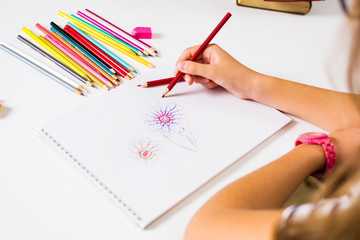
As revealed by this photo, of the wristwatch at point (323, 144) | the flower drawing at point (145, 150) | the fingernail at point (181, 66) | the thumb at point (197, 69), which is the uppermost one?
the fingernail at point (181, 66)

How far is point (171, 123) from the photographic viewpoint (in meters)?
0.68

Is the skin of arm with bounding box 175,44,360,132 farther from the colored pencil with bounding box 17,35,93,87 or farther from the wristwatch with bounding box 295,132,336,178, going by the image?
the colored pencil with bounding box 17,35,93,87

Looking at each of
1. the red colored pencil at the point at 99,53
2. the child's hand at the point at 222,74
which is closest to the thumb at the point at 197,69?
the child's hand at the point at 222,74

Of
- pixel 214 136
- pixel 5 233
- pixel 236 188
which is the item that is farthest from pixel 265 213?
pixel 5 233

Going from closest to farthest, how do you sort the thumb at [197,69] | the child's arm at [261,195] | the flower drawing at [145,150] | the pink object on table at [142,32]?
the child's arm at [261,195] → the flower drawing at [145,150] → the thumb at [197,69] → the pink object on table at [142,32]

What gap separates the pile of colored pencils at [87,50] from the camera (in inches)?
29.7

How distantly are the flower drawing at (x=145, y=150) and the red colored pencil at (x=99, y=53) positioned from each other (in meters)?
0.16

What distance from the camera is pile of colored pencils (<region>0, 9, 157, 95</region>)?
75 centimetres

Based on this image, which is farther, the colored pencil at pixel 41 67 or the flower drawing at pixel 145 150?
the colored pencil at pixel 41 67

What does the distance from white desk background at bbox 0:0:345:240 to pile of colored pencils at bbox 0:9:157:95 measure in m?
0.02

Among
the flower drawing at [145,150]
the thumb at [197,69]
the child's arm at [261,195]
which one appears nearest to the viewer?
the child's arm at [261,195]

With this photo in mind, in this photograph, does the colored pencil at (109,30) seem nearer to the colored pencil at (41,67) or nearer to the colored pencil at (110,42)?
the colored pencil at (110,42)

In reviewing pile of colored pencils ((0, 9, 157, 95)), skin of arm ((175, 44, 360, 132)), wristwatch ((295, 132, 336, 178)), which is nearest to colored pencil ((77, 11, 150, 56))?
pile of colored pencils ((0, 9, 157, 95))

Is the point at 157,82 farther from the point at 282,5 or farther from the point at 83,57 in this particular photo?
the point at 282,5
